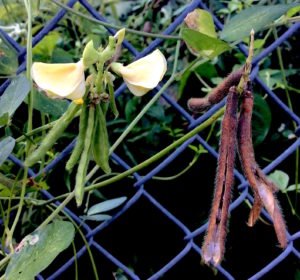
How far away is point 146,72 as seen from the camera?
54 centimetres

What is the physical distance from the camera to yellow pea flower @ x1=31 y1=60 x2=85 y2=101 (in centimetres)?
50

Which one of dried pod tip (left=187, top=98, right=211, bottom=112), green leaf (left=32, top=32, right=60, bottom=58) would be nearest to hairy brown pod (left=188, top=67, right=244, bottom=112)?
dried pod tip (left=187, top=98, right=211, bottom=112)

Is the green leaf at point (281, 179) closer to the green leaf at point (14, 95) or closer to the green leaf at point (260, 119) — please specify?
the green leaf at point (260, 119)

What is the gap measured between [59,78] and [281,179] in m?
0.68

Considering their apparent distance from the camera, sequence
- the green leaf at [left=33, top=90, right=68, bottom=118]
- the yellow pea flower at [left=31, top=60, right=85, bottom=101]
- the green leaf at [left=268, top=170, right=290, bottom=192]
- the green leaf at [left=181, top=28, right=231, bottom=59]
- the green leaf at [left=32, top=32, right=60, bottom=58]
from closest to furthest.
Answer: the yellow pea flower at [left=31, top=60, right=85, bottom=101], the green leaf at [left=181, top=28, right=231, bottom=59], the green leaf at [left=33, top=90, right=68, bottom=118], the green leaf at [left=32, top=32, right=60, bottom=58], the green leaf at [left=268, top=170, right=290, bottom=192]

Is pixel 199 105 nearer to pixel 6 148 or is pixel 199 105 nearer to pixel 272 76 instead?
pixel 6 148

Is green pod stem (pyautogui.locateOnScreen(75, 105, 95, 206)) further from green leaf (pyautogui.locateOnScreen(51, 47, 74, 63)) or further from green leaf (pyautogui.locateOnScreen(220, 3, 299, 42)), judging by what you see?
green leaf (pyautogui.locateOnScreen(51, 47, 74, 63))

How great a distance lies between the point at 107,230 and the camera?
108 centimetres

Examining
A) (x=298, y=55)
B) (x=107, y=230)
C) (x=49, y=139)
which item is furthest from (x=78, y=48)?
(x=49, y=139)

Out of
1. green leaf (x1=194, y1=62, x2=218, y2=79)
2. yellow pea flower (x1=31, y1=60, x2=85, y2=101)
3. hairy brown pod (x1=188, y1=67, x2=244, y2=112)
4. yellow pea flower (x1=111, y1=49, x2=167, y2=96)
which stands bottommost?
green leaf (x1=194, y1=62, x2=218, y2=79)

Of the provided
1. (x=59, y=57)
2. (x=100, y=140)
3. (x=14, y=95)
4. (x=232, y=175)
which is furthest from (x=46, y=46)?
(x=232, y=175)

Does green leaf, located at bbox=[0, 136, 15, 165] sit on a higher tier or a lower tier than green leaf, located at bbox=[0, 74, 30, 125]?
lower

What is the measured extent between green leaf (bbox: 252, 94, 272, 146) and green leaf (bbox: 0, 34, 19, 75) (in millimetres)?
488

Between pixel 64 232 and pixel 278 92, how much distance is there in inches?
26.5
